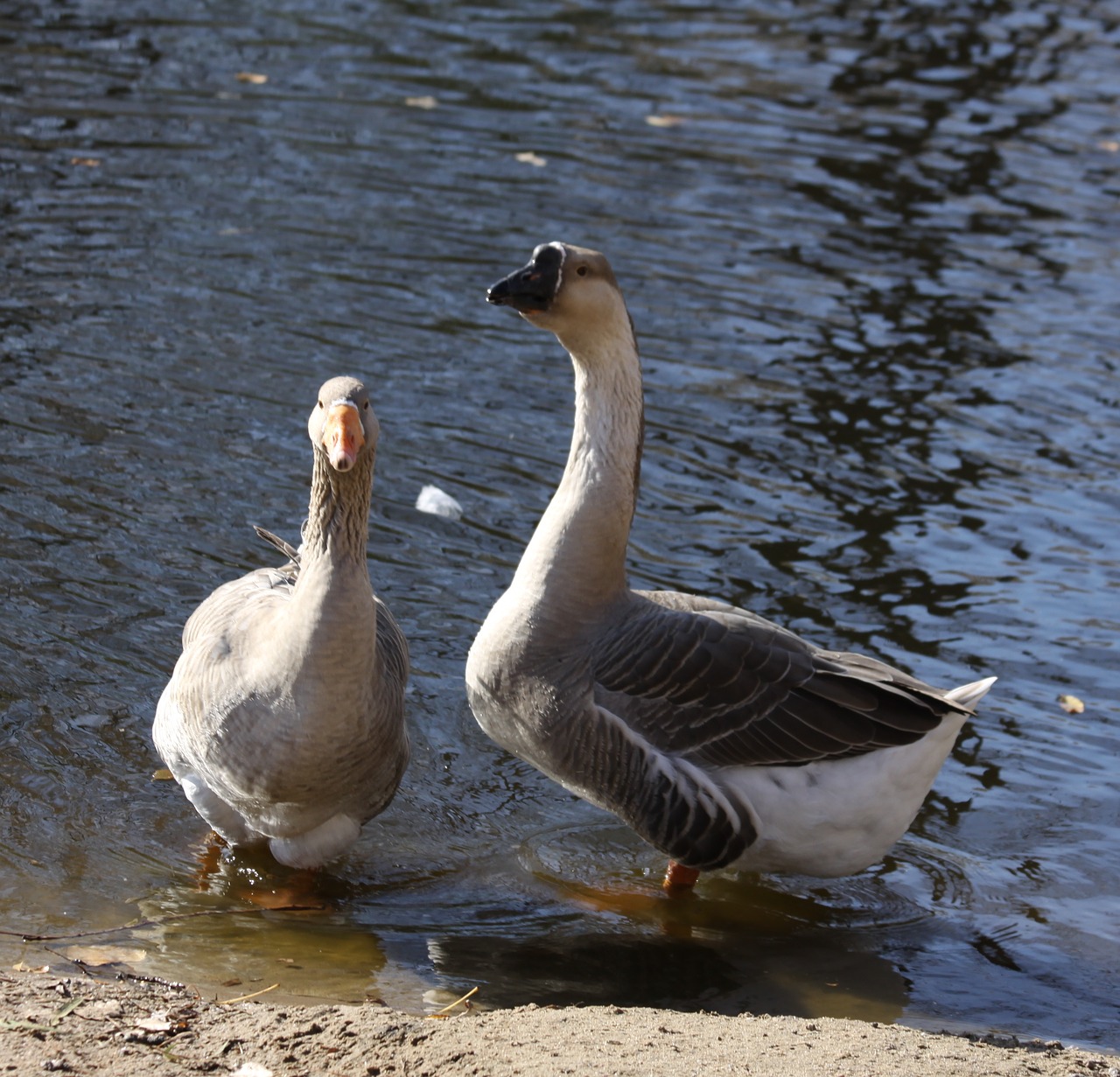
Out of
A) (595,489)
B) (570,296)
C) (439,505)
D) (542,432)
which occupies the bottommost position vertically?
(439,505)

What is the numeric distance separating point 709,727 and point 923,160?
9.64 metres

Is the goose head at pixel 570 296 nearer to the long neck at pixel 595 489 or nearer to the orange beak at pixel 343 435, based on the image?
the long neck at pixel 595 489

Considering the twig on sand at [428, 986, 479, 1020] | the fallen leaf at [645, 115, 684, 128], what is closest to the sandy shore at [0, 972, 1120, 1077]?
the twig on sand at [428, 986, 479, 1020]

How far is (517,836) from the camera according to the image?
19.2ft

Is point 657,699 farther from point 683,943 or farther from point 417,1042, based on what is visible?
point 417,1042

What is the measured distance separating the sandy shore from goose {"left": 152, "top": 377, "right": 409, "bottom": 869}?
0.76 meters

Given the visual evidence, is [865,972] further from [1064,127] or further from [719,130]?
[1064,127]

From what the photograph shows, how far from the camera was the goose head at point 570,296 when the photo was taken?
5.40 meters

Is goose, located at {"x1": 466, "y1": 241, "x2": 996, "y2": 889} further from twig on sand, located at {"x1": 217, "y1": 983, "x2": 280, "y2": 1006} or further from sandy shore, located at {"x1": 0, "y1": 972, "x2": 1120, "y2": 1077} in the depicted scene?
twig on sand, located at {"x1": 217, "y1": 983, "x2": 280, "y2": 1006}

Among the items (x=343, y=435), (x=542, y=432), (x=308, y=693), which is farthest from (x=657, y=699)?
(x=542, y=432)

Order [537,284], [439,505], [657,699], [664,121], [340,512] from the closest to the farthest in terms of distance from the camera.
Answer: [340,512] < [537,284] < [657,699] < [439,505] < [664,121]

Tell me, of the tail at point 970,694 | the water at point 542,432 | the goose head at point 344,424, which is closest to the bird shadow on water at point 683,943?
the water at point 542,432

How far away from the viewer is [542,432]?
8617 millimetres

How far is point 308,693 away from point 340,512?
1.90 ft
